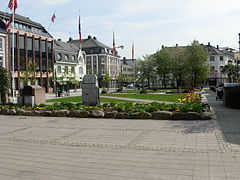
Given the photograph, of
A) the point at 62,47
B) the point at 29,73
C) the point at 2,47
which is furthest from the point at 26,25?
the point at 62,47

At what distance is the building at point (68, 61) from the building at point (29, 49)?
11.2 feet

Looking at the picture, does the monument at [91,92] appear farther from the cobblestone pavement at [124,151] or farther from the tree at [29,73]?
the tree at [29,73]

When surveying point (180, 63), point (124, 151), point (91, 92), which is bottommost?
point (124, 151)

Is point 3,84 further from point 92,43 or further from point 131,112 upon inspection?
point 92,43

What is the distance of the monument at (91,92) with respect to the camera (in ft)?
62.6

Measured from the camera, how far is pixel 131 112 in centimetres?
1422

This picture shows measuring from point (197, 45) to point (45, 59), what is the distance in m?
30.9

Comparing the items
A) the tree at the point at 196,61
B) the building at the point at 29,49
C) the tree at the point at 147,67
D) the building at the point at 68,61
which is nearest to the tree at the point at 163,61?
the tree at the point at 147,67

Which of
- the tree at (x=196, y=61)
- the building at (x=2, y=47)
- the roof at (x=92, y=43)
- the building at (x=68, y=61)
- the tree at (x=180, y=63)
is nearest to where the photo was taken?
the building at (x=2, y=47)

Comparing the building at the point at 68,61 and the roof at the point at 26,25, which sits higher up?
the roof at the point at 26,25

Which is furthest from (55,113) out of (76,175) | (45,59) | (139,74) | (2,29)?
(139,74)

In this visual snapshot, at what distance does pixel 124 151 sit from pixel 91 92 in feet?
38.7

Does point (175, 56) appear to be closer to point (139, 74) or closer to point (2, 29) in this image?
point (139, 74)

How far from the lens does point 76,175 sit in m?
5.83
